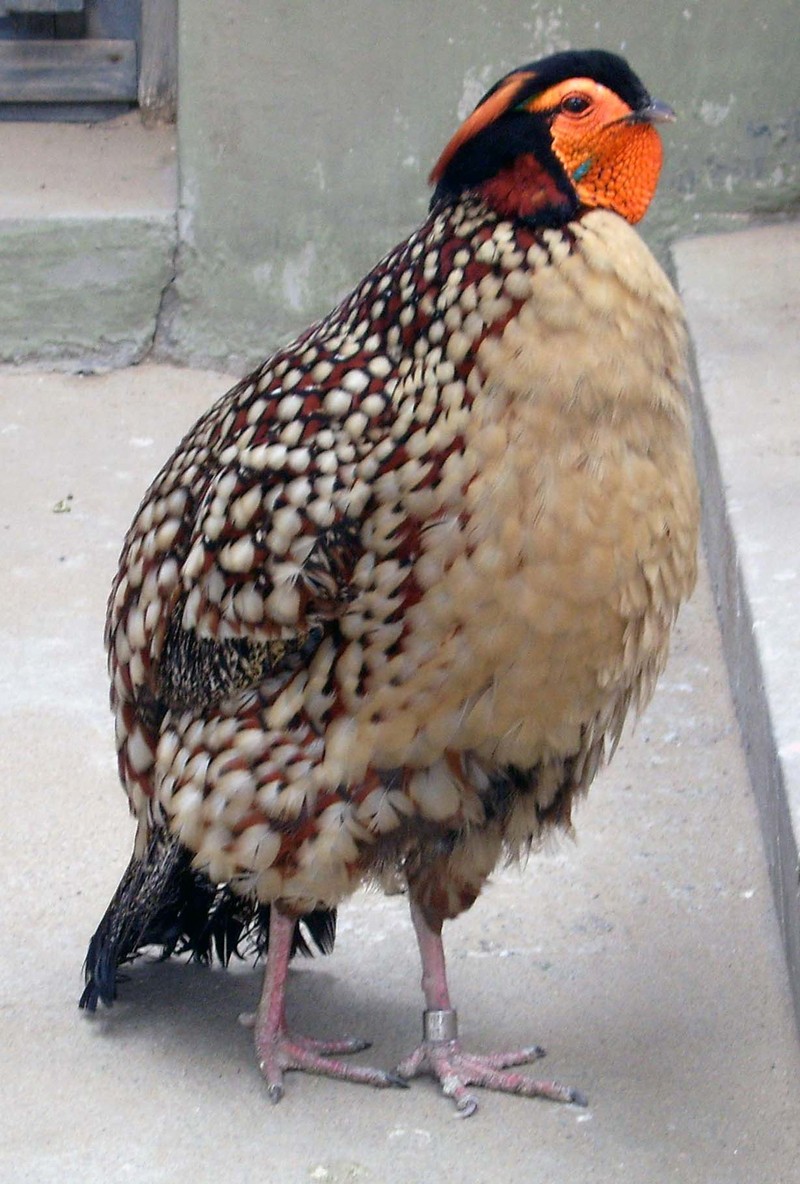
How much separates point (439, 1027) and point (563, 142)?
1.39m

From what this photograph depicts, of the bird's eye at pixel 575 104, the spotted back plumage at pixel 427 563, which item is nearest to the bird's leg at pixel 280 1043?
the spotted back plumage at pixel 427 563

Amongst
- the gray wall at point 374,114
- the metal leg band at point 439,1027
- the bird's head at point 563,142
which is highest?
the bird's head at point 563,142

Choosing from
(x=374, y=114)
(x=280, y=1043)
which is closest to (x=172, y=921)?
(x=280, y=1043)

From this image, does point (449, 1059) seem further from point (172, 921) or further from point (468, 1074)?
point (172, 921)

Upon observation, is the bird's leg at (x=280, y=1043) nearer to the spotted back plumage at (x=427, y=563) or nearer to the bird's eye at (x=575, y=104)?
the spotted back plumage at (x=427, y=563)

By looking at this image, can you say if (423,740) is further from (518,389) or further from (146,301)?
(146,301)

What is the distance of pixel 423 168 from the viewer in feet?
18.4

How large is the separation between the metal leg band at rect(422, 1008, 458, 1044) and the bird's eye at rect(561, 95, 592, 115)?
1.41 m

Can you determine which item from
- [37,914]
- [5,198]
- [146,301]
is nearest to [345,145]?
[146,301]

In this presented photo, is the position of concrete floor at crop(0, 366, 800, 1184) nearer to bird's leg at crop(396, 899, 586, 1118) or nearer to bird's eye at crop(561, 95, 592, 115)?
bird's leg at crop(396, 899, 586, 1118)

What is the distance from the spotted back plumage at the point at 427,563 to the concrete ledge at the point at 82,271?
3512mm

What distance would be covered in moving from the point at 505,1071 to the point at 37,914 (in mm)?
963

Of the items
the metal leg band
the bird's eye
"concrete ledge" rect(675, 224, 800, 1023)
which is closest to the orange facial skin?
the bird's eye

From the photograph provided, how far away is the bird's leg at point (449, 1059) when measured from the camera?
257cm
